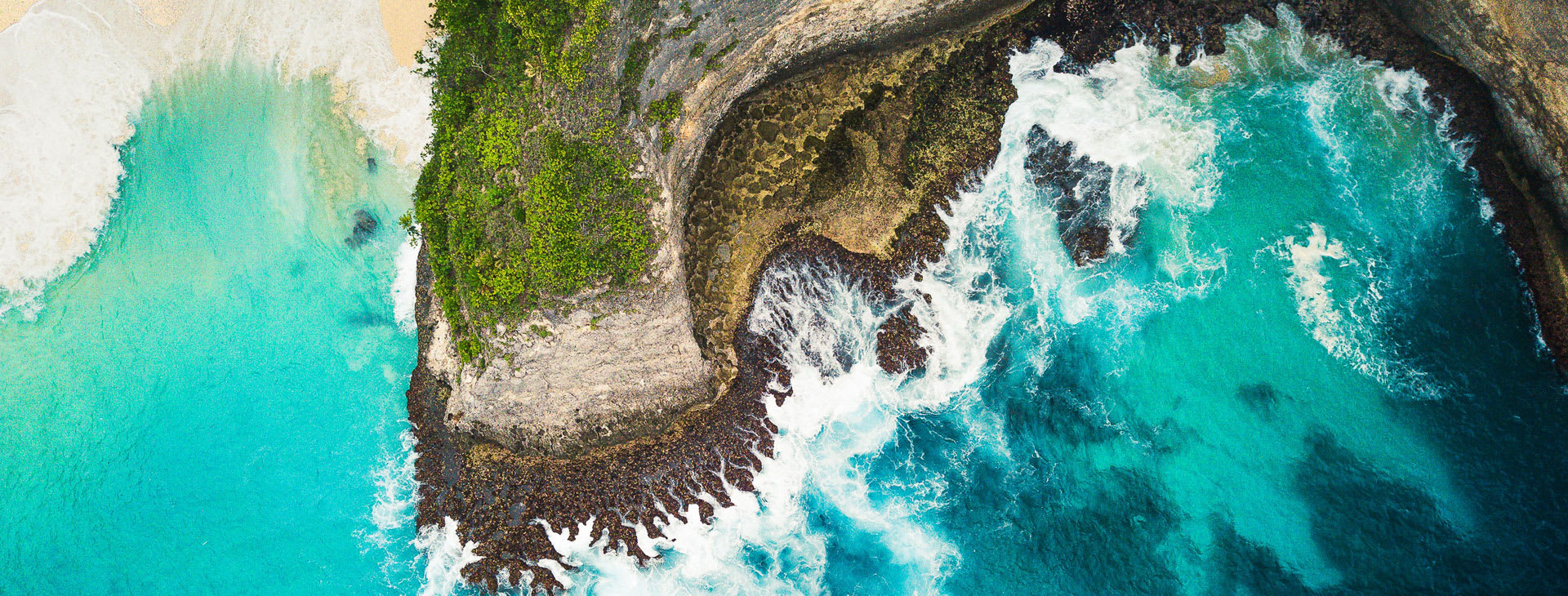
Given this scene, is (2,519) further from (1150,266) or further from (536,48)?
(1150,266)

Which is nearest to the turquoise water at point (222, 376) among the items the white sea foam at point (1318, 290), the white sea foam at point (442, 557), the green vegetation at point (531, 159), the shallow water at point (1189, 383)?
the white sea foam at point (442, 557)

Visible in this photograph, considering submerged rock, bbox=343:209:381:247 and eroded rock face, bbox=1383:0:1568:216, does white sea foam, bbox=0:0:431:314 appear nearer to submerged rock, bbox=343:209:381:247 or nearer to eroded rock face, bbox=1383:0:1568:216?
submerged rock, bbox=343:209:381:247

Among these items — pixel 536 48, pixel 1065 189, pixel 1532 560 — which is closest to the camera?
pixel 536 48

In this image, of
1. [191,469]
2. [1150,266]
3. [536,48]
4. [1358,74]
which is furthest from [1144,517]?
[191,469]

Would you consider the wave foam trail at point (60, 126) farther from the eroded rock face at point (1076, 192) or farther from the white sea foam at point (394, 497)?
the eroded rock face at point (1076, 192)

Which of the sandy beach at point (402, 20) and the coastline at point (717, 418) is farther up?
the sandy beach at point (402, 20)

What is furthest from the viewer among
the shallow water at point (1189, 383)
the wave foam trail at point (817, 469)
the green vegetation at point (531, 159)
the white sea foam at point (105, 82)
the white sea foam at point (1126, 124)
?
the white sea foam at point (105, 82)

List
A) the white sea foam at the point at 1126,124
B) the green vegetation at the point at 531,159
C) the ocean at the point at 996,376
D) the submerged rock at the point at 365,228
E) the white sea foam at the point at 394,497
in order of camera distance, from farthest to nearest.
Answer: the submerged rock at the point at 365,228, the white sea foam at the point at 394,497, the white sea foam at the point at 1126,124, the ocean at the point at 996,376, the green vegetation at the point at 531,159
